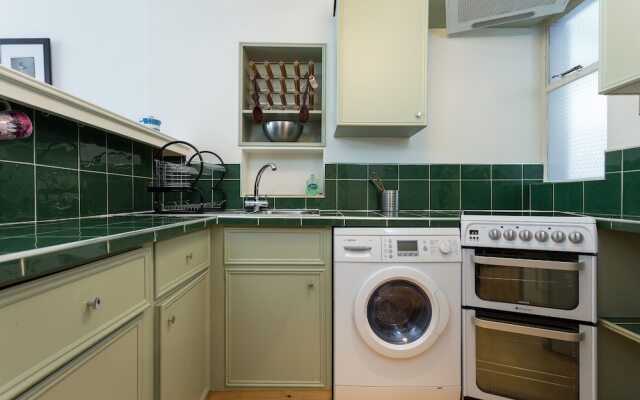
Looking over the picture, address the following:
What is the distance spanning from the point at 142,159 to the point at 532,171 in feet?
8.55

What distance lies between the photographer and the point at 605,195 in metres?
1.50

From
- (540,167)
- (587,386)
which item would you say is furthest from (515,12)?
(587,386)

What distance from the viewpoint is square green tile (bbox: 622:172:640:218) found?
1351mm

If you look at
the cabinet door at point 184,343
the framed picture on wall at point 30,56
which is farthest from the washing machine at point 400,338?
the framed picture on wall at point 30,56

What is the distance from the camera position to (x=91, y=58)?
2.14 meters

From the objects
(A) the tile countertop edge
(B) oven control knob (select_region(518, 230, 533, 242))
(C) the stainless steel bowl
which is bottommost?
(B) oven control knob (select_region(518, 230, 533, 242))

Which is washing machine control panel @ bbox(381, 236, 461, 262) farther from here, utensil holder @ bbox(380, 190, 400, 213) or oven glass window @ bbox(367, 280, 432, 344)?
utensil holder @ bbox(380, 190, 400, 213)

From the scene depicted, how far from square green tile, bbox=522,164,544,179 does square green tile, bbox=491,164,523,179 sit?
0.09 feet

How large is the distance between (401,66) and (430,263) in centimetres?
113

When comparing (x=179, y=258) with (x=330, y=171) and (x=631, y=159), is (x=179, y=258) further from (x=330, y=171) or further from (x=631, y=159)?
(x=631, y=159)

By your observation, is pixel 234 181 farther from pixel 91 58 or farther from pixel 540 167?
pixel 540 167

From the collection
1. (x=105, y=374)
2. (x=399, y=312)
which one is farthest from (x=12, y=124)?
(x=399, y=312)

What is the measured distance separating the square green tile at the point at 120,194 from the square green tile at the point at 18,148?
0.43 metres

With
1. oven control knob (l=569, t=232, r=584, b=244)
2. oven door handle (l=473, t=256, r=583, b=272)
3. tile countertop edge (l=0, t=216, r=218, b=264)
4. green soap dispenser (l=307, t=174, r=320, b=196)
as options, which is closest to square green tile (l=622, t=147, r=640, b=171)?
oven control knob (l=569, t=232, r=584, b=244)
